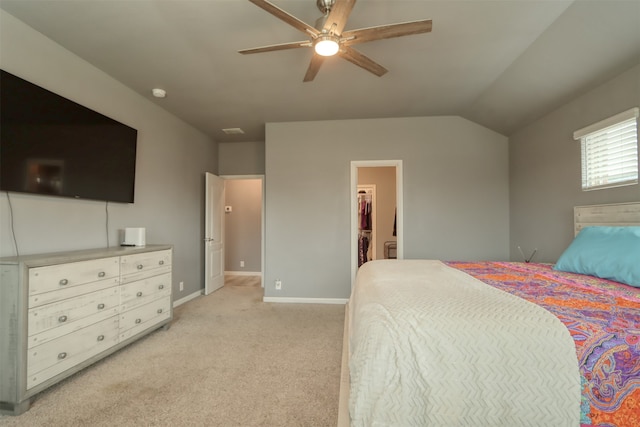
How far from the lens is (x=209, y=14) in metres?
1.90

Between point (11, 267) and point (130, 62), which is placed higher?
point (130, 62)

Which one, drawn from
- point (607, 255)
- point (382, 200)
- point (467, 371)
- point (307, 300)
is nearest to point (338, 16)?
point (467, 371)

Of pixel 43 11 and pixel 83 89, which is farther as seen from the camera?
pixel 83 89

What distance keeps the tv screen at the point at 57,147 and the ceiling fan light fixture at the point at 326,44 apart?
2.04 metres

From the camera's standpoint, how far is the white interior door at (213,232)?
4246 mm

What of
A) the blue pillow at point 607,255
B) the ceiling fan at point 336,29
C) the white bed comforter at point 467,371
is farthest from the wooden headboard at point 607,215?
the ceiling fan at point 336,29

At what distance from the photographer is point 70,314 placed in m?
1.84

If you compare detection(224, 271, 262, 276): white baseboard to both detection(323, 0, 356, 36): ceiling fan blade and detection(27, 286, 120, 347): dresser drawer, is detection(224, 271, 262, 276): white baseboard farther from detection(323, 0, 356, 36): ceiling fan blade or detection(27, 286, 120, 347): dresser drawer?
detection(323, 0, 356, 36): ceiling fan blade

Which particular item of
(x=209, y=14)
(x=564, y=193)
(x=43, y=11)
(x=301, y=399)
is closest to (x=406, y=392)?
(x=301, y=399)

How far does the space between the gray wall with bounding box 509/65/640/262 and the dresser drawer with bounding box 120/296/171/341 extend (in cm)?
403

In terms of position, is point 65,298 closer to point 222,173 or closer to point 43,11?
point 43,11

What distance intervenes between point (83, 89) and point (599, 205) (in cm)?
454

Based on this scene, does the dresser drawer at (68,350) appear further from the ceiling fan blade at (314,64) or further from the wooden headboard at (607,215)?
the wooden headboard at (607,215)

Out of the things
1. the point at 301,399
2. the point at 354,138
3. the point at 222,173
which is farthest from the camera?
the point at 222,173
